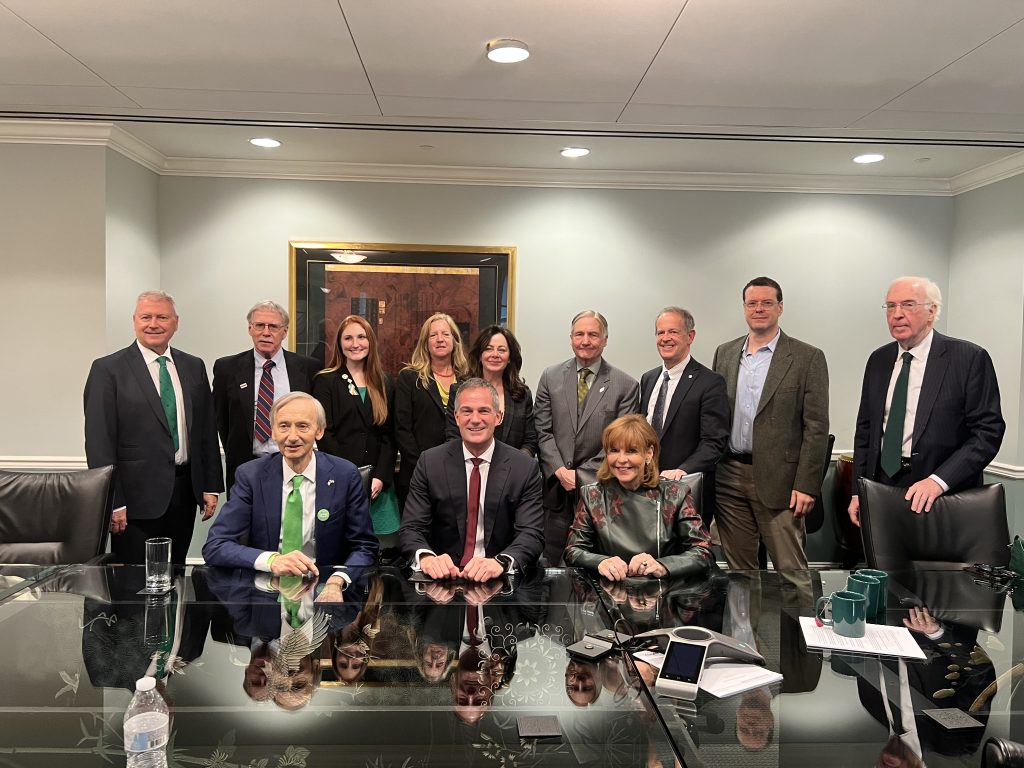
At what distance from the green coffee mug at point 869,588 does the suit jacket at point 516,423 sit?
188cm

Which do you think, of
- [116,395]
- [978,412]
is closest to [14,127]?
[116,395]

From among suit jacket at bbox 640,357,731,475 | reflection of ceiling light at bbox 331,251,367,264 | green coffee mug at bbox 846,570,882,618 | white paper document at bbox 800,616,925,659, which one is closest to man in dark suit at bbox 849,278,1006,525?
suit jacket at bbox 640,357,731,475

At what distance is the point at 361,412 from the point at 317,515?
1164 mm

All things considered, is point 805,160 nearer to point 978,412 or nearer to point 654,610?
point 978,412

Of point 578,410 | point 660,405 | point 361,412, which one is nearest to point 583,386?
point 578,410

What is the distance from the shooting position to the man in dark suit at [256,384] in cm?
375

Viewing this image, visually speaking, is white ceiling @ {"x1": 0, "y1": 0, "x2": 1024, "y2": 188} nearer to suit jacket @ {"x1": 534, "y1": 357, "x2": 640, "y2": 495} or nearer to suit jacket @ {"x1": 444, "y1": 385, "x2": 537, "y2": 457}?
suit jacket @ {"x1": 534, "y1": 357, "x2": 640, "y2": 495}

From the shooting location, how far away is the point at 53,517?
2711 millimetres

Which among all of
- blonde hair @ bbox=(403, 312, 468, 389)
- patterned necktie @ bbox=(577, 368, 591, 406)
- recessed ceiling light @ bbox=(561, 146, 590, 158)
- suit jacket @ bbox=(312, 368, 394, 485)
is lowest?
suit jacket @ bbox=(312, 368, 394, 485)

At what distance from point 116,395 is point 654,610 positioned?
102 inches

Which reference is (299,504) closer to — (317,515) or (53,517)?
(317,515)

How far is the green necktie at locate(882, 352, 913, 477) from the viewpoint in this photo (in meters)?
3.32

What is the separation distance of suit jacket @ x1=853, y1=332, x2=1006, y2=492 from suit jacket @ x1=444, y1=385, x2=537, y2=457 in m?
1.74

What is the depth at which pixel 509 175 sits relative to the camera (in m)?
5.04
